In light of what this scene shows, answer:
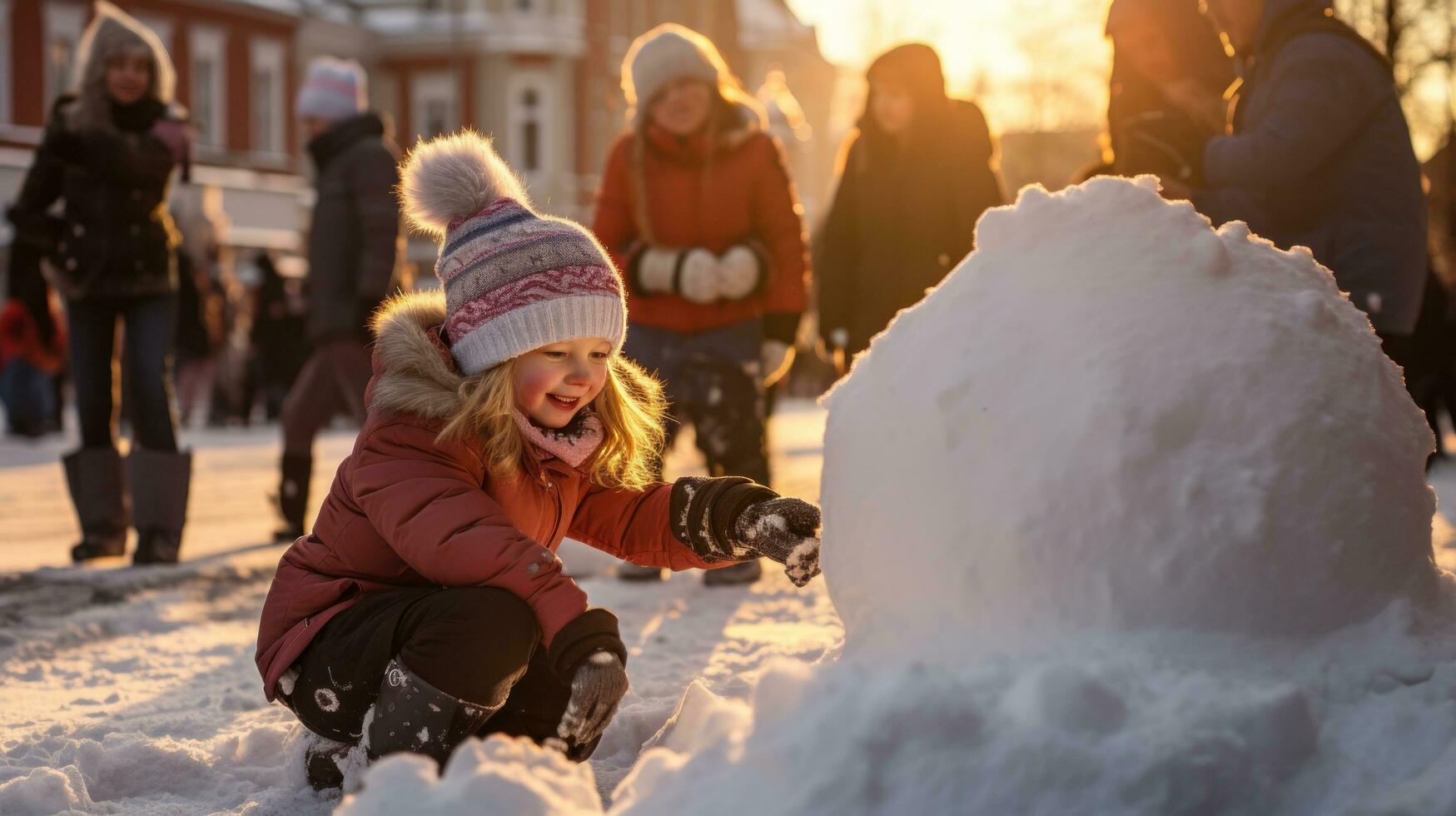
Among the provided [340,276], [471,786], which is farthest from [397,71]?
[471,786]

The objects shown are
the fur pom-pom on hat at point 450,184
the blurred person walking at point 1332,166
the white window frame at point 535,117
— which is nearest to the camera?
the fur pom-pom on hat at point 450,184

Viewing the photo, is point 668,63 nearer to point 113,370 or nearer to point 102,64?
point 102,64

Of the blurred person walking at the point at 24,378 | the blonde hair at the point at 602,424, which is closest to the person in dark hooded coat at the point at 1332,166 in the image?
the blonde hair at the point at 602,424

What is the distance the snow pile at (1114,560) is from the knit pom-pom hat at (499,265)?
0.59m

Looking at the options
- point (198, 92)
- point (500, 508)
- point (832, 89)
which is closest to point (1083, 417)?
point (500, 508)

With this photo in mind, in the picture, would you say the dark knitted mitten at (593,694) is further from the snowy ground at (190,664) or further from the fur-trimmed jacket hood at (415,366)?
the fur-trimmed jacket hood at (415,366)

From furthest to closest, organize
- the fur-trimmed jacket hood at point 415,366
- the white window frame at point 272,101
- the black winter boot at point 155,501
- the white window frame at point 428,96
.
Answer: the white window frame at point 428,96 < the white window frame at point 272,101 < the black winter boot at point 155,501 < the fur-trimmed jacket hood at point 415,366

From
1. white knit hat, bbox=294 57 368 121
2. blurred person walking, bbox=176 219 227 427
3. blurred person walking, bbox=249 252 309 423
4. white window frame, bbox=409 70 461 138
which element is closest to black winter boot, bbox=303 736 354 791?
blurred person walking, bbox=176 219 227 427

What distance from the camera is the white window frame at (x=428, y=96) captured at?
3828 centimetres

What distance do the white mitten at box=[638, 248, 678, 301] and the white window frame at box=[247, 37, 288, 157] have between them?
30.1m

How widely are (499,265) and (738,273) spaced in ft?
7.94

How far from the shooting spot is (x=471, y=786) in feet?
6.10

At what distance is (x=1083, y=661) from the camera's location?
1994 millimetres

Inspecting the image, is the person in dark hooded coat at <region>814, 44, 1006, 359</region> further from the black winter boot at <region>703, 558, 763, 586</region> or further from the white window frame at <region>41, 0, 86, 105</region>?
the white window frame at <region>41, 0, 86, 105</region>
